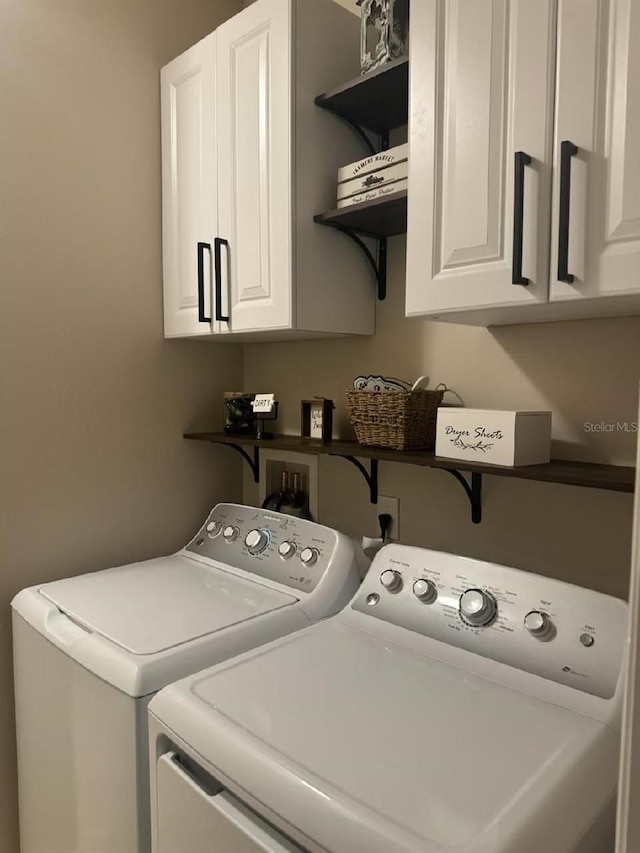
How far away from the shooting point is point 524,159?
3.29 ft

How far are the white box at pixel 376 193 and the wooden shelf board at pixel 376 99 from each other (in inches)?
9.2

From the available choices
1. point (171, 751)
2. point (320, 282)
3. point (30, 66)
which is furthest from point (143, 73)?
point (171, 751)

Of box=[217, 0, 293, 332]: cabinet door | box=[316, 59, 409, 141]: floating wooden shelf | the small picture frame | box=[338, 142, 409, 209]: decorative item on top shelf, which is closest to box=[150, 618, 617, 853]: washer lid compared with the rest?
the small picture frame

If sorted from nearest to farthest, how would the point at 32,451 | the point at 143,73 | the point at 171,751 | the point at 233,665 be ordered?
the point at 171,751 → the point at 233,665 → the point at 32,451 → the point at 143,73

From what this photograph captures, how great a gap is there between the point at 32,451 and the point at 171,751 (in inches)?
37.8

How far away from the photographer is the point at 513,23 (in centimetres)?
103

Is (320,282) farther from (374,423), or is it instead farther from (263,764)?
(263,764)

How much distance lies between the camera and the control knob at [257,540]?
1.64m

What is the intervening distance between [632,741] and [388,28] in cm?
146

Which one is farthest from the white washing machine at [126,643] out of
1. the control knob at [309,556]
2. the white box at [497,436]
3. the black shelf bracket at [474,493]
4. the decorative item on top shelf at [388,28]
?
the decorative item on top shelf at [388,28]

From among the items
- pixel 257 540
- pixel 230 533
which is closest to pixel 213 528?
pixel 230 533

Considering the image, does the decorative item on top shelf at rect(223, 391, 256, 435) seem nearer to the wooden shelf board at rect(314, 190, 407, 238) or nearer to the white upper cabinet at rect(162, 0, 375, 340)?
the white upper cabinet at rect(162, 0, 375, 340)

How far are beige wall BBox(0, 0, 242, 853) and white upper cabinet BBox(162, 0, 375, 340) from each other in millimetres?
184

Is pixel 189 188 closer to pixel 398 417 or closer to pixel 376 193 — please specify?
pixel 376 193
